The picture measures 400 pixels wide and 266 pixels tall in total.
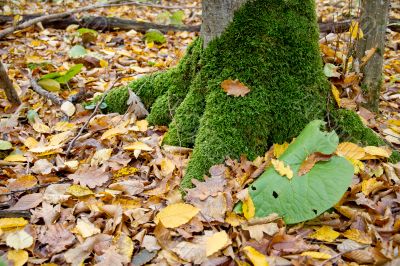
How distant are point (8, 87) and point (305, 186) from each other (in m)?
2.78

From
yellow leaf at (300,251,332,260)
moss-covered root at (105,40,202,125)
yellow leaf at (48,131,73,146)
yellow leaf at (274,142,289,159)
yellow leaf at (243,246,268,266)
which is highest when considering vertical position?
moss-covered root at (105,40,202,125)

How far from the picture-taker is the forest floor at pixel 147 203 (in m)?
1.96

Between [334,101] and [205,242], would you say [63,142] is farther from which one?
[334,101]

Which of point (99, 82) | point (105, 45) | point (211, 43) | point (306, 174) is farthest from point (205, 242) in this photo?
point (105, 45)

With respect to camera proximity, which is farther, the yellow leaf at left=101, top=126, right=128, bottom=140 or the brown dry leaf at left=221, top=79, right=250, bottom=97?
the yellow leaf at left=101, top=126, right=128, bottom=140

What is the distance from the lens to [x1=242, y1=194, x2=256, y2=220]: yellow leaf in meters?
2.12

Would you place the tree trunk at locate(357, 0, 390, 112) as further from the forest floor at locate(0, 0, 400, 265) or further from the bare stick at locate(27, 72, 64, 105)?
the bare stick at locate(27, 72, 64, 105)

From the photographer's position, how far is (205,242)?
2.01m

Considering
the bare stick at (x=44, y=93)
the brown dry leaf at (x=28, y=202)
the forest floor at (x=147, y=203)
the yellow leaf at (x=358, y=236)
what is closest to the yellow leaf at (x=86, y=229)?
the forest floor at (x=147, y=203)

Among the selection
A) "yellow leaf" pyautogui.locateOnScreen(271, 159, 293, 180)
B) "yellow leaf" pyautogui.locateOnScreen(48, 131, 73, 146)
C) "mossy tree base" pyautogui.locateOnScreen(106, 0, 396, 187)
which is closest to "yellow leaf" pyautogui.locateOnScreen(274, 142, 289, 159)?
"mossy tree base" pyautogui.locateOnScreen(106, 0, 396, 187)

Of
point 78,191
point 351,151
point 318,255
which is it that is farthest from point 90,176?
point 351,151

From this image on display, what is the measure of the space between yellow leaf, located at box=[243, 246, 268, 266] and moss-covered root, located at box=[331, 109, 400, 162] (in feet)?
4.05

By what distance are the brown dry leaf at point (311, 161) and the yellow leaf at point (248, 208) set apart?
0.32 meters

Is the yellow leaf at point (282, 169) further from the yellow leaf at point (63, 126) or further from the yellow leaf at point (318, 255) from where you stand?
the yellow leaf at point (63, 126)
